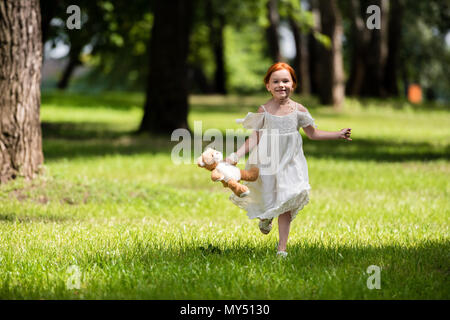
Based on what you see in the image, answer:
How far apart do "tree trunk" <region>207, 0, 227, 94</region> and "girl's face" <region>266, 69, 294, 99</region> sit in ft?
127

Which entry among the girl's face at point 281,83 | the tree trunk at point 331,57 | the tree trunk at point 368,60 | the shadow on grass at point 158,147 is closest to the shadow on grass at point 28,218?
the girl's face at point 281,83

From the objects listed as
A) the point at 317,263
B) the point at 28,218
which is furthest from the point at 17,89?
the point at 317,263

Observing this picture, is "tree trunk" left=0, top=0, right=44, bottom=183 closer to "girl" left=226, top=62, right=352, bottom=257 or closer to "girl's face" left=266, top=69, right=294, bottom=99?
"girl" left=226, top=62, right=352, bottom=257

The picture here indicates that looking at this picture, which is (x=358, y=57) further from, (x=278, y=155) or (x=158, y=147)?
(x=278, y=155)

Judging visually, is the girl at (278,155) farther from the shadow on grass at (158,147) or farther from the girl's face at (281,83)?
the shadow on grass at (158,147)

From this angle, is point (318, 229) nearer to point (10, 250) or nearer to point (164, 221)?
point (164, 221)

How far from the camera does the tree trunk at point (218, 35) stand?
4450 cm

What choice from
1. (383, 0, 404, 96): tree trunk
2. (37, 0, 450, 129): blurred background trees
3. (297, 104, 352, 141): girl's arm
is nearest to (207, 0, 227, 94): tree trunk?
(37, 0, 450, 129): blurred background trees

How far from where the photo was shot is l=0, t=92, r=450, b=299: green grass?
495 cm

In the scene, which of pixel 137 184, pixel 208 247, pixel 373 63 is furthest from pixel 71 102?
Answer: pixel 208 247

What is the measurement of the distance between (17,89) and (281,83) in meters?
4.82

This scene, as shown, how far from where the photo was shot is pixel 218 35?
151 ft

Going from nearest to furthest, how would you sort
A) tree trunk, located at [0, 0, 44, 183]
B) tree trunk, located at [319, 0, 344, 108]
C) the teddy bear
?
1. the teddy bear
2. tree trunk, located at [0, 0, 44, 183]
3. tree trunk, located at [319, 0, 344, 108]

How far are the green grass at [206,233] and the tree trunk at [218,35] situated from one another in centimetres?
2938
